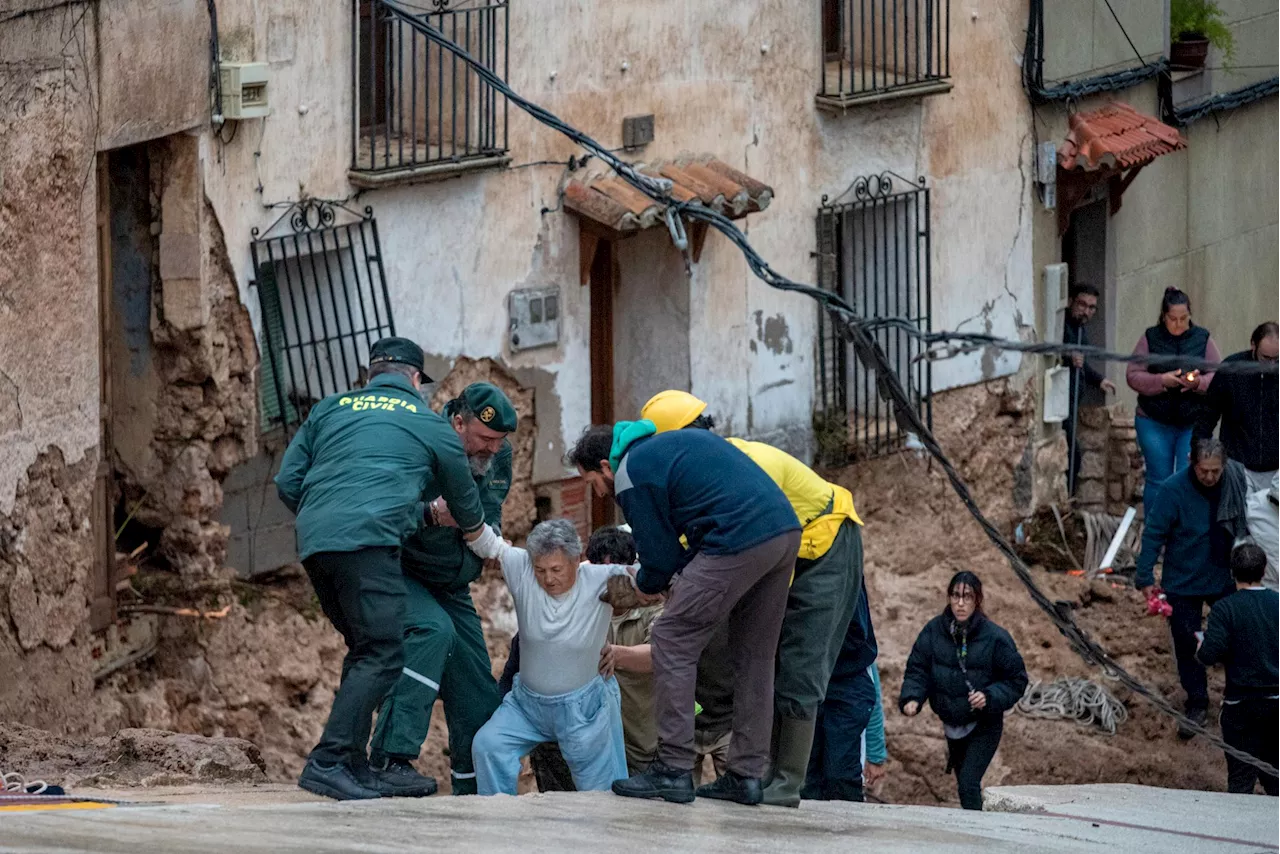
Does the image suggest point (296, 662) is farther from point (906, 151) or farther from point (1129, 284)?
point (1129, 284)

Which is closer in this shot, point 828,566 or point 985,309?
point 828,566

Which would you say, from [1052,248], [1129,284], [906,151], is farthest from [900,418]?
[1129,284]

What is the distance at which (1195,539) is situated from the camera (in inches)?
457

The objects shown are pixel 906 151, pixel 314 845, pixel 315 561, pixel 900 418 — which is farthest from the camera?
pixel 906 151

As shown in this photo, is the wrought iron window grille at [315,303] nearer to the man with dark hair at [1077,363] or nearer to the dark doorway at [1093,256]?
the man with dark hair at [1077,363]

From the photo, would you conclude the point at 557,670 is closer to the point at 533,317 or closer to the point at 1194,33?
the point at 533,317

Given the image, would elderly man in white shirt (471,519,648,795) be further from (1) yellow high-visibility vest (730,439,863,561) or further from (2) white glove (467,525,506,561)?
(1) yellow high-visibility vest (730,439,863,561)

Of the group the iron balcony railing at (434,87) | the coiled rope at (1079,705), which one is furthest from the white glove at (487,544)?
the coiled rope at (1079,705)

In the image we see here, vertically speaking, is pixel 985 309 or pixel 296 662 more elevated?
pixel 985 309

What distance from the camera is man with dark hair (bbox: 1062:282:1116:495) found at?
14906 mm

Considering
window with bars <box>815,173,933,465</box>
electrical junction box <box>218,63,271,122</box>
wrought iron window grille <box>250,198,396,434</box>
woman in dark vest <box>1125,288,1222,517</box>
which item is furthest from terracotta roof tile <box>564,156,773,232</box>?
woman in dark vest <box>1125,288,1222,517</box>

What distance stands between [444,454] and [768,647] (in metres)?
1.25

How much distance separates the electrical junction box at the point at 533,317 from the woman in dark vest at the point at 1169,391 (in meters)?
3.63

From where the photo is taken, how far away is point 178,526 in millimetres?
10227
